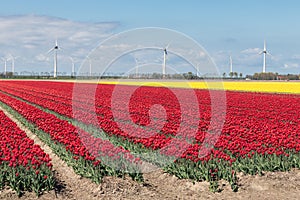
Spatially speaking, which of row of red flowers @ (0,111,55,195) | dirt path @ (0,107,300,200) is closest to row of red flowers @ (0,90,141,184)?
dirt path @ (0,107,300,200)

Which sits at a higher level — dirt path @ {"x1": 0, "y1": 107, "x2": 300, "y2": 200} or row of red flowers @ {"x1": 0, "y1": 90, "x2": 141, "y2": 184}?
row of red flowers @ {"x1": 0, "y1": 90, "x2": 141, "y2": 184}

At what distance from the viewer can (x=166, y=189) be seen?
372 inches

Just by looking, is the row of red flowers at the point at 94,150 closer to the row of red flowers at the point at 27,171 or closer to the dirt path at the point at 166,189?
the dirt path at the point at 166,189

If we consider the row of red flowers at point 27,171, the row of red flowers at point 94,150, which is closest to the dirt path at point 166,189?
the row of red flowers at point 27,171

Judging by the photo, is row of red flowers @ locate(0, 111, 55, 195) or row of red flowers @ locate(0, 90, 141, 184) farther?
row of red flowers @ locate(0, 90, 141, 184)

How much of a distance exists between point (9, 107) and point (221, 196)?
19.5 meters

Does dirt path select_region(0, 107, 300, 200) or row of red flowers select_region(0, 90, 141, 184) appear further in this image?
row of red flowers select_region(0, 90, 141, 184)

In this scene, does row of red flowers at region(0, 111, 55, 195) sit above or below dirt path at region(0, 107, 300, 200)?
above

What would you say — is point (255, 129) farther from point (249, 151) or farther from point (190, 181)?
point (190, 181)

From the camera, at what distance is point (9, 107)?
25.7 meters

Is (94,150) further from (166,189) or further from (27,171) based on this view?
(166,189)

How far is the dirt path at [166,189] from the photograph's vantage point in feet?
29.0

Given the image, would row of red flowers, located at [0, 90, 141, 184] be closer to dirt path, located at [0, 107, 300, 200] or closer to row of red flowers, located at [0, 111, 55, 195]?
dirt path, located at [0, 107, 300, 200]

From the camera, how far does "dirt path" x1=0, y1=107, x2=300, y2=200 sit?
8852 millimetres
